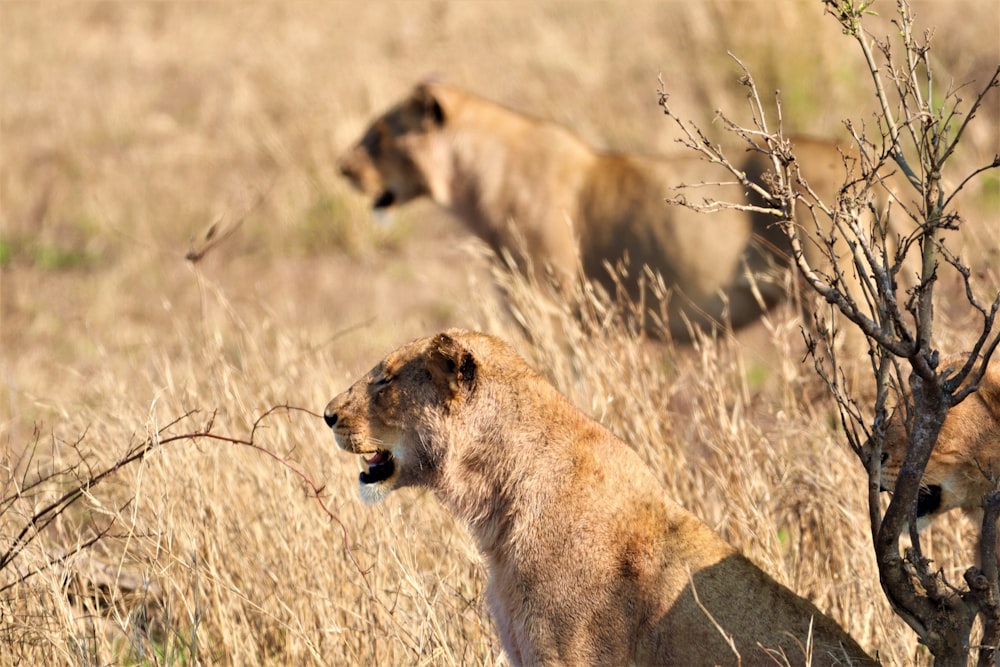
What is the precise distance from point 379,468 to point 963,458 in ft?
4.95

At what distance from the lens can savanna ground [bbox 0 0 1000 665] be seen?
4.34 metres

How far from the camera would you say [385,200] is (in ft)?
29.6

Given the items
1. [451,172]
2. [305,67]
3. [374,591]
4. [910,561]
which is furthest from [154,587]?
[305,67]

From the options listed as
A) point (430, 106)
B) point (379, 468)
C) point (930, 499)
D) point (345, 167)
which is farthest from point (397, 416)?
point (345, 167)

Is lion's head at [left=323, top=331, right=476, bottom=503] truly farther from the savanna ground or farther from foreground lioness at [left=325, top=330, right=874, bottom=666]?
the savanna ground

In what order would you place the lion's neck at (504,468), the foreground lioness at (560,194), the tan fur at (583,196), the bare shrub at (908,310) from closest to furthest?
the bare shrub at (908,310) → the lion's neck at (504,468) → the tan fur at (583,196) → the foreground lioness at (560,194)

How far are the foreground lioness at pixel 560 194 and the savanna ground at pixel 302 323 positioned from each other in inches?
16.2

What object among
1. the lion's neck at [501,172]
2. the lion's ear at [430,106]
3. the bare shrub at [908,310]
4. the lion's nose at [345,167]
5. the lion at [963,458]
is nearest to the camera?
the bare shrub at [908,310]

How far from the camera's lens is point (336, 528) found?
4.66 meters

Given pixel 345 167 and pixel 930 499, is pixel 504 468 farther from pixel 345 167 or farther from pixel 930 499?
pixel 345 167

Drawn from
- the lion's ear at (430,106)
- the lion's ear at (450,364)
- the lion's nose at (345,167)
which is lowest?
the lion's ear at (450,364)

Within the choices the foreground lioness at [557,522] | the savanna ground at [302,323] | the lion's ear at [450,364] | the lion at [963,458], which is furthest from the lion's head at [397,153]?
the lion at [963,458]

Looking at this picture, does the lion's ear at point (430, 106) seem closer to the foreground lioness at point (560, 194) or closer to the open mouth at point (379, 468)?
the foreground lioness at point (560, 194)

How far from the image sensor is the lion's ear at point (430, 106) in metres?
8.59
